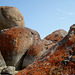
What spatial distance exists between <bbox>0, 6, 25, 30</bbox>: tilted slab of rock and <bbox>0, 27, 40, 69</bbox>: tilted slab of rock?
20.9 ft

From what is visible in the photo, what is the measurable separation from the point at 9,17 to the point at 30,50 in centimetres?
802

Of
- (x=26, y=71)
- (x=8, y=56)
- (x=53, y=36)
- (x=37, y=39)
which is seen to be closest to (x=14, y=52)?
(x=8, y=56)

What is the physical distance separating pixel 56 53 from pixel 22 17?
1555cm

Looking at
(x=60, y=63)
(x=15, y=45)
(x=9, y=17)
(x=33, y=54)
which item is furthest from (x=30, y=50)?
(x=9, y=17)

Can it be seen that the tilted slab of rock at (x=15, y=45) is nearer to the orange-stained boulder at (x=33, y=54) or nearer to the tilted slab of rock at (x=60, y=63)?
the orange-stained boulder at (x=33, y=54)

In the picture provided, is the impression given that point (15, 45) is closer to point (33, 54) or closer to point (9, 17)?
point (33, 54)

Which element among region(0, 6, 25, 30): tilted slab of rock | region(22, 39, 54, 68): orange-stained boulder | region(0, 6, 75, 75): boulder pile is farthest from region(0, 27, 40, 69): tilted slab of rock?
region(0, 6, 25, 30): tilted slab of rock

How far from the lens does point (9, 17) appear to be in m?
16.5

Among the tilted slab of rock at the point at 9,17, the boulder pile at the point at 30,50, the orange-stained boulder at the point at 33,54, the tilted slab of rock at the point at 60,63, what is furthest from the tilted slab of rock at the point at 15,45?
the tilted slab of rock at the point at 60,63

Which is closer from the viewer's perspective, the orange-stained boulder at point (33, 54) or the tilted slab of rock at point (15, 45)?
the orange-stained boulder at point (33, 54)

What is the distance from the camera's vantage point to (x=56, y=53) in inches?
96.0

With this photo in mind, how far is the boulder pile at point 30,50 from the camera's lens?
2.21 m

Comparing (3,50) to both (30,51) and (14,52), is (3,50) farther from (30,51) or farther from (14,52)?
(30,51)

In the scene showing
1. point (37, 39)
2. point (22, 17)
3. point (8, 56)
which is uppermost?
point (22, 17)
